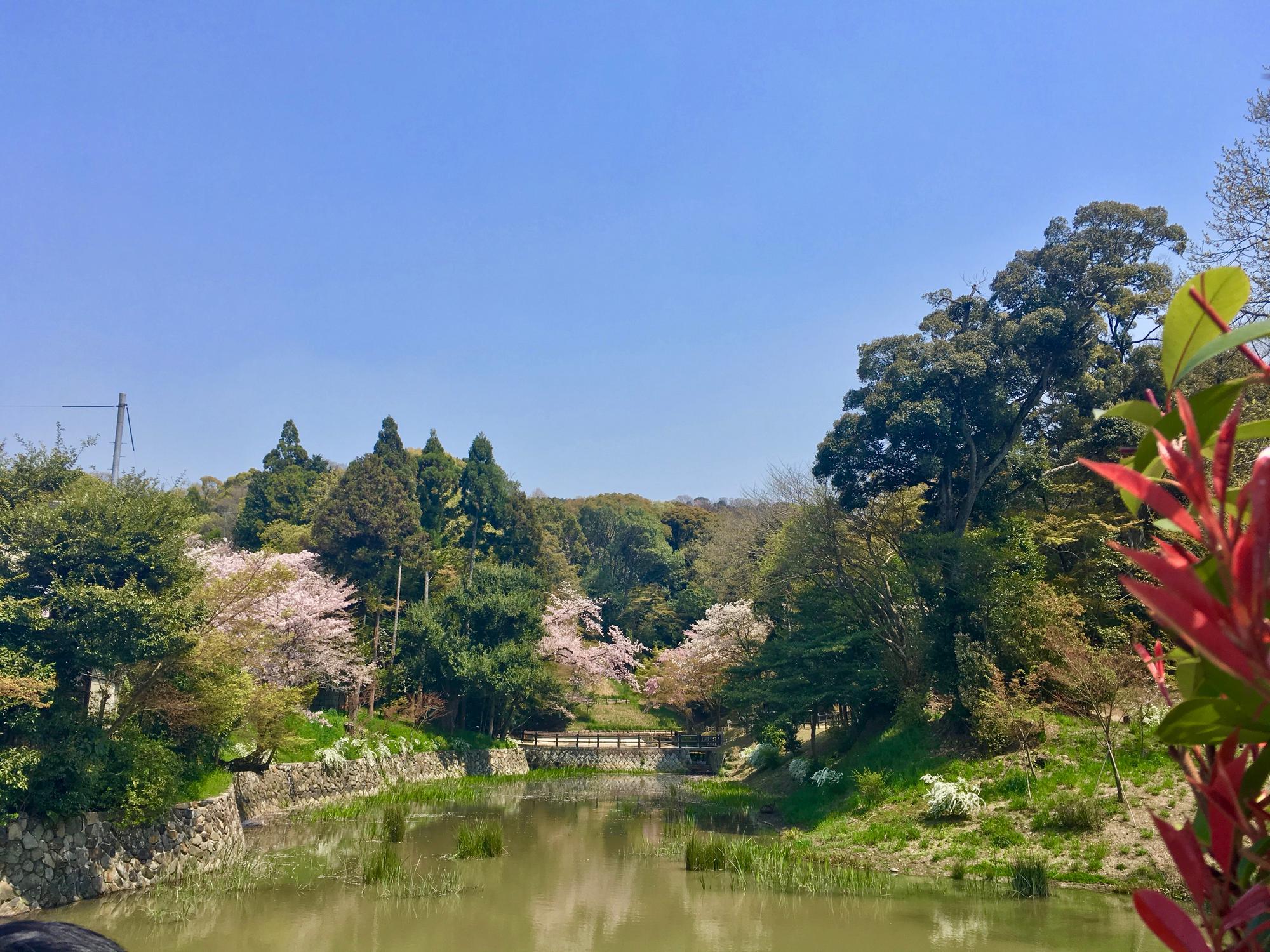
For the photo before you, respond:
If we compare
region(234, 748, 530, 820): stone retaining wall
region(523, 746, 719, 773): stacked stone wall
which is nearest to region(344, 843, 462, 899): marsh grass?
region(234, 748, 530, 820): stone retaining wall

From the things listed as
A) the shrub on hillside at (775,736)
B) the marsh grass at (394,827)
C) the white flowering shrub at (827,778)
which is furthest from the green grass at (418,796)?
the white flowering shrub at (827,778)

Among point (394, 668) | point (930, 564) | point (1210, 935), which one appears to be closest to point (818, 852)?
point (930, 564)

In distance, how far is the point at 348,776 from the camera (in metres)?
19.9

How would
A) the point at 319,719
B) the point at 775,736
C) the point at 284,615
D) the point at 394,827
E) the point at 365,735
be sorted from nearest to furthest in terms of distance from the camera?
the point at 394,827, the point at 284,615, the point at 319,719, the point at 365,735, the point at 775,736

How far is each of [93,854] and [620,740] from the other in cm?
2135

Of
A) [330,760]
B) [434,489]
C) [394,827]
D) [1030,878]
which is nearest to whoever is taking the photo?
[1030,878]

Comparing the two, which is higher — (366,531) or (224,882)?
(366,531)

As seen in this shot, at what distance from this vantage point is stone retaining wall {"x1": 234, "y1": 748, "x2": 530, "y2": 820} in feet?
54.9

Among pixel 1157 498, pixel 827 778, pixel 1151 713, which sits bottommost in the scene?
pixel 827 778

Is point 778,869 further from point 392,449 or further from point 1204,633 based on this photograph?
point 392,449

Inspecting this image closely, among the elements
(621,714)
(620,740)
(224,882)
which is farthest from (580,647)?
(224,882)

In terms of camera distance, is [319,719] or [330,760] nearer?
[330,760]

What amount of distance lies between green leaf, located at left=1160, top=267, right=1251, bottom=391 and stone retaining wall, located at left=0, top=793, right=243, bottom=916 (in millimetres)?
11520

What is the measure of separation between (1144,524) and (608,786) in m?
15.2
